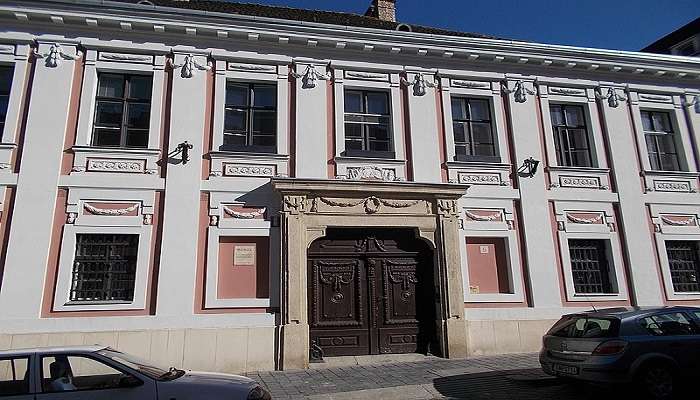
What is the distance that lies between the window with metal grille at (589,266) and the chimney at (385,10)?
10858 mm

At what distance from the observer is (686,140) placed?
13.2 m

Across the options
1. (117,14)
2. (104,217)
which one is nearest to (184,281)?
(104,217)

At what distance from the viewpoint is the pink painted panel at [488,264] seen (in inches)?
436

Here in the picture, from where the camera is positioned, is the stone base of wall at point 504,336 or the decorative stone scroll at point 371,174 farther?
the decorative stone scroll at point 371,174

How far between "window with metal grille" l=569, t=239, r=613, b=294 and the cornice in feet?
16.0

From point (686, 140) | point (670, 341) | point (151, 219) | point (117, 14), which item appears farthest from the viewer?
point (686, 140)

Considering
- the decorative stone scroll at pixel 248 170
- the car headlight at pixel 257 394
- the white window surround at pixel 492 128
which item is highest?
the white window surround at pixel 492 128

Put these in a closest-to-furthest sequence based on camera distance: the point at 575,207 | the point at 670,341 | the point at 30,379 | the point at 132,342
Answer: the point at 30,379 < the point at 670,341 < the point at 132,342 < the point at 575,207

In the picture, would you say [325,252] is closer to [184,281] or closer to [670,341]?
[184,281]

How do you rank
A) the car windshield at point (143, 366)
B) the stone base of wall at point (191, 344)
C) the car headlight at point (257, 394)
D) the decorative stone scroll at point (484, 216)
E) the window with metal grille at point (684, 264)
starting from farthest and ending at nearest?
the window with metal grille at point (684, 264), the decorative stone scroll at point (484, 216), the stone base of wall at point (191, 344), the car windshield at point (143, 366), the car headlight at point (257, 394)

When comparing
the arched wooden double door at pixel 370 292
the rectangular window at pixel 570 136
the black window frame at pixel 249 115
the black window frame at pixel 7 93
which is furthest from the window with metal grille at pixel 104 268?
the rectangular window at pixel 570 136

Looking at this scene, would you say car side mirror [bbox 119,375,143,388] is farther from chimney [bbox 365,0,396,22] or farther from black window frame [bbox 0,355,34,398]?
chimney [bbox 365,0,396,22]

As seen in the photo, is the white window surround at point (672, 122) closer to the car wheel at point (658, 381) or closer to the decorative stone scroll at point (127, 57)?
the car wheel at point (658, 381)

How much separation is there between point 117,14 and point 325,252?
7.18 meters
